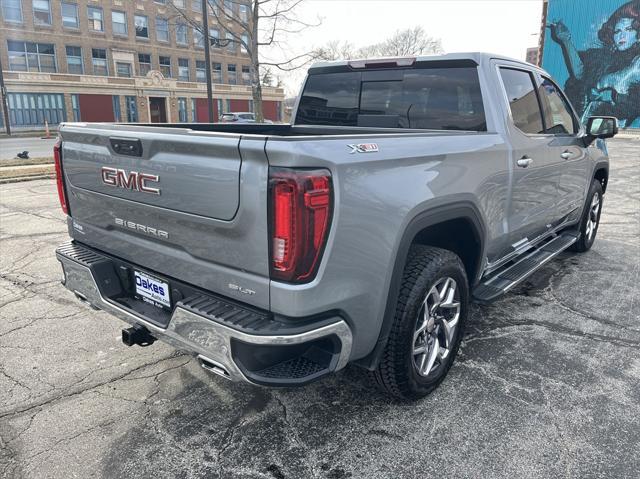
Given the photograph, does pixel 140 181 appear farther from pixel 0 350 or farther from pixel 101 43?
pixel 101 43

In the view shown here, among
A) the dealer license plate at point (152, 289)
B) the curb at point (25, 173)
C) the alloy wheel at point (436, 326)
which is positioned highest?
the dealer license plate at point (152, 289)

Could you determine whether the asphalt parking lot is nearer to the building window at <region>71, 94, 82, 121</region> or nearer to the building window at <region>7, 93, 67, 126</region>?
the building window at <region>7, 93, 67, 126</region>

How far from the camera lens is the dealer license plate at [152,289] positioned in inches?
102

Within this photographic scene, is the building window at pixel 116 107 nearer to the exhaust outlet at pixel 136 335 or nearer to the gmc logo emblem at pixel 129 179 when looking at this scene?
the gmc logo emblem at pixel 129 179

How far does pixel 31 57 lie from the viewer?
126 feet

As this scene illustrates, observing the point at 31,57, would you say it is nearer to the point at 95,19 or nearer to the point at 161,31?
the point at 95,19

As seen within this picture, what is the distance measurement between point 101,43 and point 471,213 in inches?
1816

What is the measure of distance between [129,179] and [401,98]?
217 centimetres

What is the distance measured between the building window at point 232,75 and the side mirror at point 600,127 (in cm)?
5057

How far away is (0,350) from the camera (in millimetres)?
3564

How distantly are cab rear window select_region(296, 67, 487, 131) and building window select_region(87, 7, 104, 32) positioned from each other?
43.8m

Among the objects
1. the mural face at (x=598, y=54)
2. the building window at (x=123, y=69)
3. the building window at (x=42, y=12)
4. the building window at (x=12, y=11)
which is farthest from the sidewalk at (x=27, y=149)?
the mural face at (x=598, y=54)

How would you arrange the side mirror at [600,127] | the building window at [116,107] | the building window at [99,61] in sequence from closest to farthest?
the side mirror at [600,127]
the building window at [99,61]
the building window at [116,107]

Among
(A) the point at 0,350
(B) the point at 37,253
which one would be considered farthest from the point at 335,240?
(B) the point at 37,253
